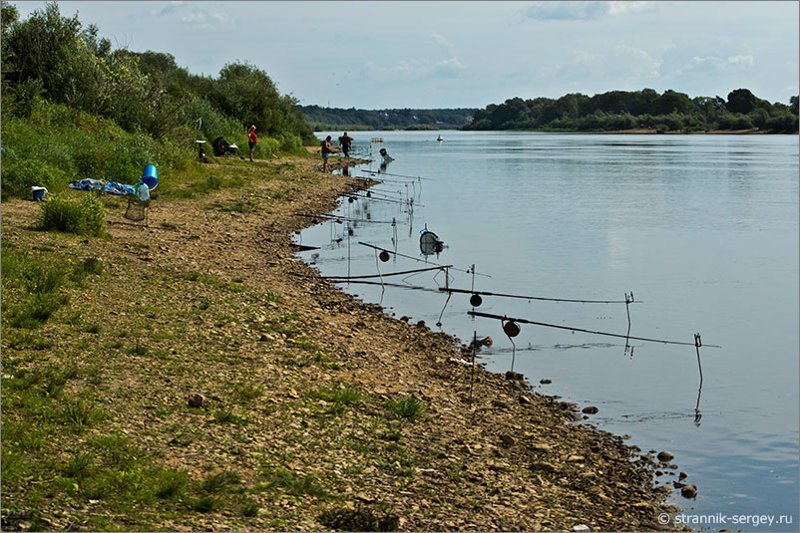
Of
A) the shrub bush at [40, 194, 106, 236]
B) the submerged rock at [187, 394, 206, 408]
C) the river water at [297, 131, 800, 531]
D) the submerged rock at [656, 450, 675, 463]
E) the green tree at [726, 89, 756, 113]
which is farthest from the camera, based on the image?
the green tree at [726, 89, 756, 113]

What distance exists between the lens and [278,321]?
43.8 feet

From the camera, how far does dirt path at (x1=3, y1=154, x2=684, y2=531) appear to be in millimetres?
7641

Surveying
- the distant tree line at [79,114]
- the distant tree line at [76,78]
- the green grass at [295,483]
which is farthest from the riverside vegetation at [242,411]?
the distant tree line at [76,78]

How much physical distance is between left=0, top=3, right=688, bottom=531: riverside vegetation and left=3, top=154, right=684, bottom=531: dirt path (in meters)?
0.03

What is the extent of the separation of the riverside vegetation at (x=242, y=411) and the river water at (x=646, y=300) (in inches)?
41.4

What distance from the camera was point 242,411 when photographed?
920 centimetres

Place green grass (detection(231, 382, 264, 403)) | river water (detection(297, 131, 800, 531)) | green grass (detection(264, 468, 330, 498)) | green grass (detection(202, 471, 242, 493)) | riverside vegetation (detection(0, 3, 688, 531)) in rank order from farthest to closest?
river water (detection(297, 131, 800, 531))
green grass (detection(231, 382, 264, 403))
green grass (detection(264, 468, 330, 498))
green grass (detection(202, 471, 242, 493))
riverside vegetation (detection(0, 3, 688, 531))

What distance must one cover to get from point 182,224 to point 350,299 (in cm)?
594

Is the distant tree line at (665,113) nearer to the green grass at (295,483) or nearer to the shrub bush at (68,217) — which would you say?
the shrub bush at (68,217)

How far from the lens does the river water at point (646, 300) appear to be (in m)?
11.6

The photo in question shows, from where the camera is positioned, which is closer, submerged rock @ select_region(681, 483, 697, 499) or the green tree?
submerged rock @ select_region(681, 483, 697, 499)

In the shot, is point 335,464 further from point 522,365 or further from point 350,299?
point 350,299

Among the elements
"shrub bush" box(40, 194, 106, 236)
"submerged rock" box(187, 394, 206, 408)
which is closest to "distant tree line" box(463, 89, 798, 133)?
"shrub bush" box(40, 194, 106, 236)

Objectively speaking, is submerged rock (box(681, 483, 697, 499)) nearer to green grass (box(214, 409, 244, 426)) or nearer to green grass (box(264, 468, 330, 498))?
green grass (box(264, 468, 330, 498))
